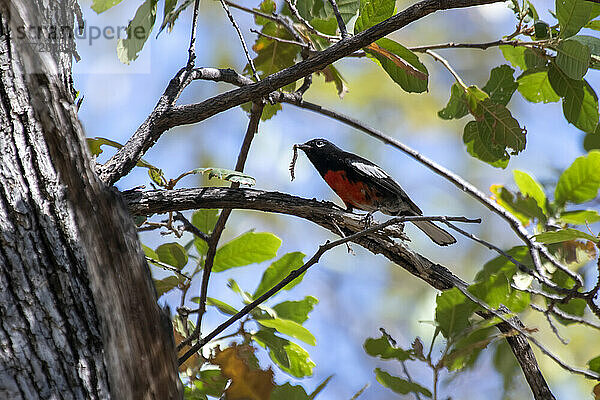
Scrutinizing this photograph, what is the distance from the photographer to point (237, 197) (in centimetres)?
204

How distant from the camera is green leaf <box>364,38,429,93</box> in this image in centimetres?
207

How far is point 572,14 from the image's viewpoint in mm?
2256

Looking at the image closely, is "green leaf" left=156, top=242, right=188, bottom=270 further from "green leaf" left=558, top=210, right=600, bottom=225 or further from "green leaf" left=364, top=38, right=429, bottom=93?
"green leaf" left=558, top=210, right=600, bottom=225

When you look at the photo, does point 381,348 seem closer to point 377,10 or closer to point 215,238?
point 215,238

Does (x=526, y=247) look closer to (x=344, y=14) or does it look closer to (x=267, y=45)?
(x=344, y=14)

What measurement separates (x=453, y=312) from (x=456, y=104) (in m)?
1.59

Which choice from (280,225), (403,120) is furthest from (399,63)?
(403,120)

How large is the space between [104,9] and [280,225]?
6.77 meters

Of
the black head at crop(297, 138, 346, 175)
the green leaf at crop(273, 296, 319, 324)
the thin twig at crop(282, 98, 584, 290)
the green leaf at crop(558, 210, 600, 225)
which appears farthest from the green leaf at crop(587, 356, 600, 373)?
the black head at crop(297, 138, 346, 175)

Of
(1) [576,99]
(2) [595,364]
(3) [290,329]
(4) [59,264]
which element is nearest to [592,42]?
(1) [576,99]

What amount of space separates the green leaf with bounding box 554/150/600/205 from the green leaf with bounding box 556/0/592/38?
73 centimetres

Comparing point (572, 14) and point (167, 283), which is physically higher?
point (572, 14)

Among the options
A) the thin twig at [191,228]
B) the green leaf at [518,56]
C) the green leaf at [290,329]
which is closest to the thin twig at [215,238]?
the thin twig at [191,228]

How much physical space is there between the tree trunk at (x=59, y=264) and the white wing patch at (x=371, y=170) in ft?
7.79
